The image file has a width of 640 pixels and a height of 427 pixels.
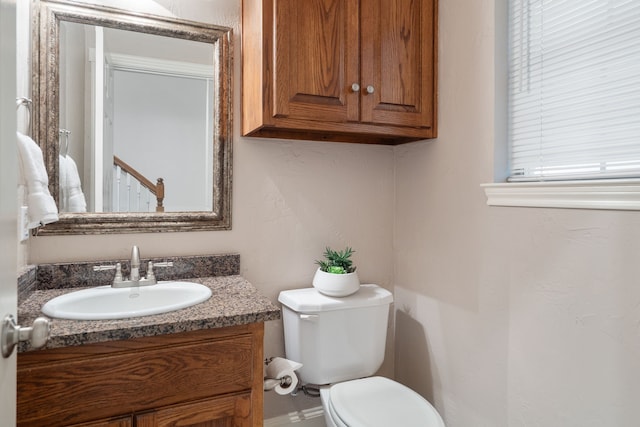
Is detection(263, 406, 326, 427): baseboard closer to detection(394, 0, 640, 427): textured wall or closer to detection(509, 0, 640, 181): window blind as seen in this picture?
detection(394, 0, 640, 427): textured wall

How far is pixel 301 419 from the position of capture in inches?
70.9

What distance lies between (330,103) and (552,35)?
0.76m

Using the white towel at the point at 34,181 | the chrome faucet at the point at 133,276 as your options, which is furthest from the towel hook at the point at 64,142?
the chrome faucet at the point at 133,276

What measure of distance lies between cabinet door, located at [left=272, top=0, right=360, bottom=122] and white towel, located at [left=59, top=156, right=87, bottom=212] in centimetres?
77

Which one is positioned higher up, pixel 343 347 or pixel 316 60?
pixel 316 60

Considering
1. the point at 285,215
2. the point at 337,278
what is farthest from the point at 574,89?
the point at 285,215

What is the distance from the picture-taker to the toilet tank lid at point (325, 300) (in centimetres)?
152

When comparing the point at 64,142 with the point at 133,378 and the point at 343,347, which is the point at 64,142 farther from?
the point at 343,347

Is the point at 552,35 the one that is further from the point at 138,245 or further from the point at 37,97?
the point at 37,97

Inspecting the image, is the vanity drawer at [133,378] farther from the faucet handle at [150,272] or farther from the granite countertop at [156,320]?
the faucet handle at [150,272]

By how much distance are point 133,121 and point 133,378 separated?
0.95 m

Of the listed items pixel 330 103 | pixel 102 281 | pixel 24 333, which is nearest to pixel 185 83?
pixel 330 103

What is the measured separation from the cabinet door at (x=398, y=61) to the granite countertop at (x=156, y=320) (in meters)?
0.83

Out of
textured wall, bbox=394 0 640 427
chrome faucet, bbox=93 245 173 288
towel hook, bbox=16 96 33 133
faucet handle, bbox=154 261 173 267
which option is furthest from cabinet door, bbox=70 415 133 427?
textured wall, bbox=394 0 640 427
